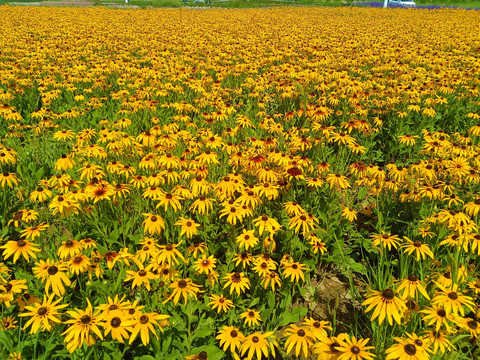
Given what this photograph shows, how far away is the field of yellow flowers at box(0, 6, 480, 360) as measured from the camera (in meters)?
2.64

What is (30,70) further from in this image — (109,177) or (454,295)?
(454,295)

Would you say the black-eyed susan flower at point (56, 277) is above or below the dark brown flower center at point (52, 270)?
below

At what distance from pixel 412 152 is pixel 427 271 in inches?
166

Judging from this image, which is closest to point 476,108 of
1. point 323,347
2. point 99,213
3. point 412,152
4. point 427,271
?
point 412,152

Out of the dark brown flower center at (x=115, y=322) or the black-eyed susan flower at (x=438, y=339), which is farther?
the black-eyed susan flower at (x=438, y=339)

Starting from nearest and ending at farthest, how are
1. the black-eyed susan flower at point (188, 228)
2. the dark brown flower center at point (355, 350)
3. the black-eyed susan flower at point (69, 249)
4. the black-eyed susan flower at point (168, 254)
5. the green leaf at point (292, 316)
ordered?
the dark brown flower center at point (355, 350)
the black-eyed susan flower at point (168, 254)
the black-eyed susan flower at point (69, 249)
the green leaf at point (292, 316)
the black-eyed susan flower at point (188, 228)

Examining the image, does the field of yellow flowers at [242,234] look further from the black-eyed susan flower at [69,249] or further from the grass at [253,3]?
the grass at [253,3]

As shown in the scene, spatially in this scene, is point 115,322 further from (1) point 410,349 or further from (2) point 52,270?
(1) point 410,349

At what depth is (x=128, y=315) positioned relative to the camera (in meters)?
2.38

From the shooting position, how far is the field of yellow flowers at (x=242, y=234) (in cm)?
264

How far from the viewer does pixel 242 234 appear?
3.59 meters

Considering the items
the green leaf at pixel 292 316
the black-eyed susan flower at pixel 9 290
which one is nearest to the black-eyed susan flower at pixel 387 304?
the green leaf at pixel 292 316

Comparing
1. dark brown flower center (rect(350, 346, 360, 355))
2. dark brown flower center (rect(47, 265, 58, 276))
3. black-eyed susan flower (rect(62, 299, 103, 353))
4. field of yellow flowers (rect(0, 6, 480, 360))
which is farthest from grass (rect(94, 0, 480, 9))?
dark brown flower center (rect(350, 346, 360, 355))

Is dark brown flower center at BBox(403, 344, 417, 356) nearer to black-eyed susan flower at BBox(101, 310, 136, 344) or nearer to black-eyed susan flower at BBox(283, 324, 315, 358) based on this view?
black-eyed susan flower at BBox(283, 324, 315, 358)
